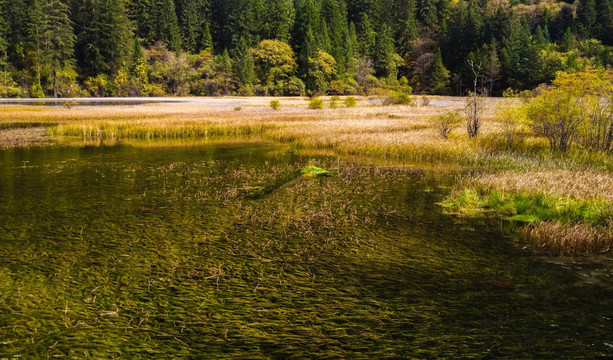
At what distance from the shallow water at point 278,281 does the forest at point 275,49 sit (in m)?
73.9

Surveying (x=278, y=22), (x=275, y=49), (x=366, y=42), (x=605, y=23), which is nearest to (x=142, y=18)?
(x=278, y=22)

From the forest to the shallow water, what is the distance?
242 ft

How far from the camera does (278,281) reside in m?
8.46

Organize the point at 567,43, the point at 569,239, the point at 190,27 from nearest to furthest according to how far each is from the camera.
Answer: the point at 569,239 → the point at 567,43 → the point at 190,27

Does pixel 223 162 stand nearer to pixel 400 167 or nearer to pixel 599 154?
pixel 400 167

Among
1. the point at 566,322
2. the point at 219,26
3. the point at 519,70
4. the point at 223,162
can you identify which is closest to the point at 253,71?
the point at 219,26

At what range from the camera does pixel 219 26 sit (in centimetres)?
14138

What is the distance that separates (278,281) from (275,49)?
10119cm

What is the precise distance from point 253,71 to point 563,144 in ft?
288

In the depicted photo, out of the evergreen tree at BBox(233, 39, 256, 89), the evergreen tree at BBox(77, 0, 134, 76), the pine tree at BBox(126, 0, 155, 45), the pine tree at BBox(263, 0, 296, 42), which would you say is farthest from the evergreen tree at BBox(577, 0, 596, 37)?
the evergreen tree at BBox(77, 0, 134, 76)

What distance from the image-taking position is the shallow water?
20.9ft

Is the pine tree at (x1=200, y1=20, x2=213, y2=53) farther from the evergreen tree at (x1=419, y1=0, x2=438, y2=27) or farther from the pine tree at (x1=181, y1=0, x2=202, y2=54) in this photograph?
the evergreen tree at (x1=419, y1=0, x2=438, y2=27)

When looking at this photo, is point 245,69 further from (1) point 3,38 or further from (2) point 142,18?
(1) point 3,38

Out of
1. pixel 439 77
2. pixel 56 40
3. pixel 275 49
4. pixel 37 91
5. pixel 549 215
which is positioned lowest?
pixel 549 215
